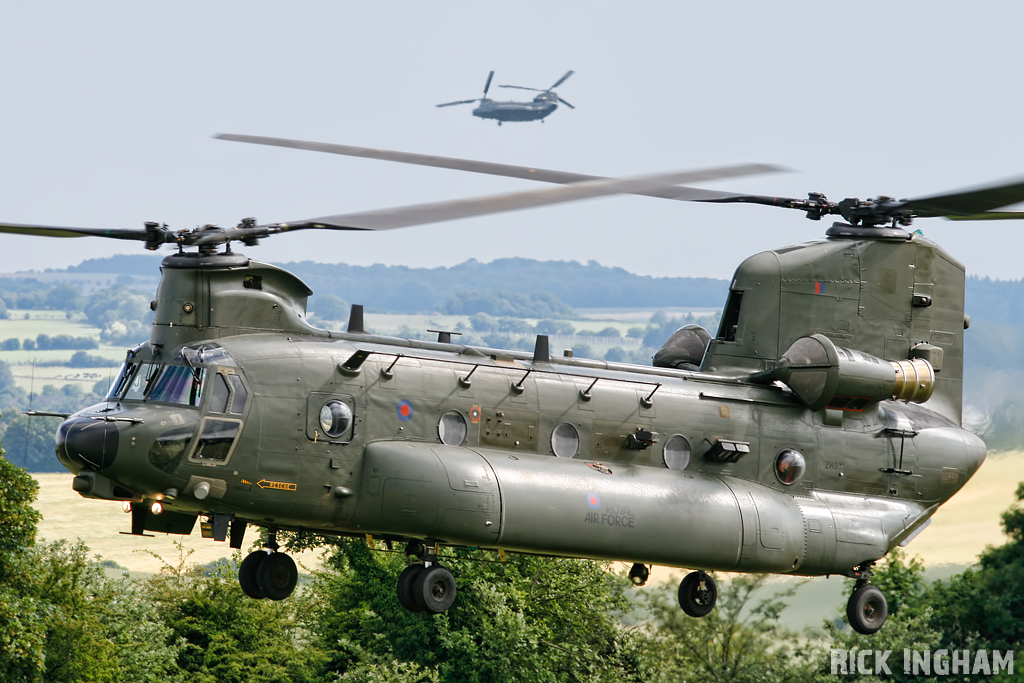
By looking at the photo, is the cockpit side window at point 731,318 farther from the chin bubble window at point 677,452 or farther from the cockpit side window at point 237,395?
the cockpit side window at point 237,395

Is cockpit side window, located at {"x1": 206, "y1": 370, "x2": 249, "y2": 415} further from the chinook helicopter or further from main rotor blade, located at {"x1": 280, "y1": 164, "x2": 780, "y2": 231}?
main rotor blade, located at {"x1": 280, "y1": 164, "x2": 780, "y2": 231}

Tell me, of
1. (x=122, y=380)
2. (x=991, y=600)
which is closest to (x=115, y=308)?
(x=991, y=600)

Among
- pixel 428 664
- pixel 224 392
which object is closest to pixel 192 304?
pixel 224 392

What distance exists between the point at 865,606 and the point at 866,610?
2.4 inches

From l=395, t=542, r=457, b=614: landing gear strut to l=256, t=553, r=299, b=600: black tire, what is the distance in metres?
1.60

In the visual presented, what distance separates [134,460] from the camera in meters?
16.0

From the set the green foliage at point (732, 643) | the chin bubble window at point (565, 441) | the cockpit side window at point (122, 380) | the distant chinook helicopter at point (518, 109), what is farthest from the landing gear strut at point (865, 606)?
the distant chinook helicopter at point (518, 109)

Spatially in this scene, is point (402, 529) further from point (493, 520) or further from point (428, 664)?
point (428, 664)

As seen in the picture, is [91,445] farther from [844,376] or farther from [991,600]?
[991,600]

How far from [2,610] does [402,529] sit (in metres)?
17.2

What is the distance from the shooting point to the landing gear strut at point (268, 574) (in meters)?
18.0

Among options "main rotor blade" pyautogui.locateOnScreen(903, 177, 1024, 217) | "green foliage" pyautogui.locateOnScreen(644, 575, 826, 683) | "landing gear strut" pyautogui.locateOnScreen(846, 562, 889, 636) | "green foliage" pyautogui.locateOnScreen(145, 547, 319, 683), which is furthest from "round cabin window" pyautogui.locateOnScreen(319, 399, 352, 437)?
"green foliage" pyautogui.locateOnScreen(145, 547, 319, 683)

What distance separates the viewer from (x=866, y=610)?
20.4m

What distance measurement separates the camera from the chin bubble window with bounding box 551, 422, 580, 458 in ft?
60.1
